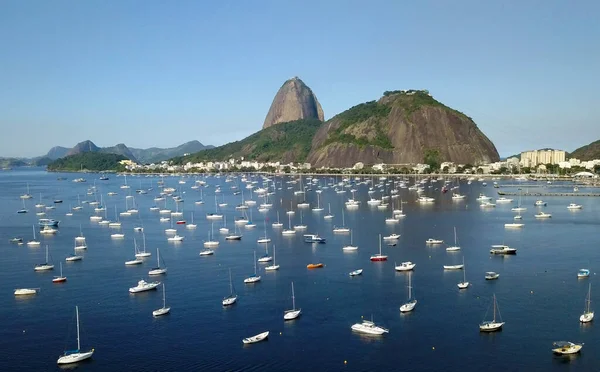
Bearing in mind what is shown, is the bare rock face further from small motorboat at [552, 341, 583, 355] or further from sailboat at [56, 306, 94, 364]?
sailboat at [56, 306, 94, 364]

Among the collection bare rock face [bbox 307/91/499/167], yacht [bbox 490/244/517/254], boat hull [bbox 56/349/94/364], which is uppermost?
bare rock face [bbox 307/91/499/167]

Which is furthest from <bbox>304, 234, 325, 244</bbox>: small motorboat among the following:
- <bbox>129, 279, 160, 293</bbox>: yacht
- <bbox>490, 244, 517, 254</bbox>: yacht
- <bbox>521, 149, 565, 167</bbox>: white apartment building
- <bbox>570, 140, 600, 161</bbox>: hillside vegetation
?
<bbox>570, 140, 600, 161</bbox>: hillside vegetation

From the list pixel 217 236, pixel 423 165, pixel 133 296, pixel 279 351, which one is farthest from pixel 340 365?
pixel 423 165

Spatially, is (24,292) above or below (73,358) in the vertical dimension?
above

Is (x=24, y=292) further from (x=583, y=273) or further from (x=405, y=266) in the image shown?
(x=583, y=273)

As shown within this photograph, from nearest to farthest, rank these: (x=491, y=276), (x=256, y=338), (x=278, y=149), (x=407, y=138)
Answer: (x=256, y=338) → (x=491, y=276) → (x=407, y=138) → (x=278, y=149)

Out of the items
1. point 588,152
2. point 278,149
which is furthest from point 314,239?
point 278,149

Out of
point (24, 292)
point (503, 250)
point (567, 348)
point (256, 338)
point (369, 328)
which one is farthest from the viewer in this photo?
point (503, 250)
